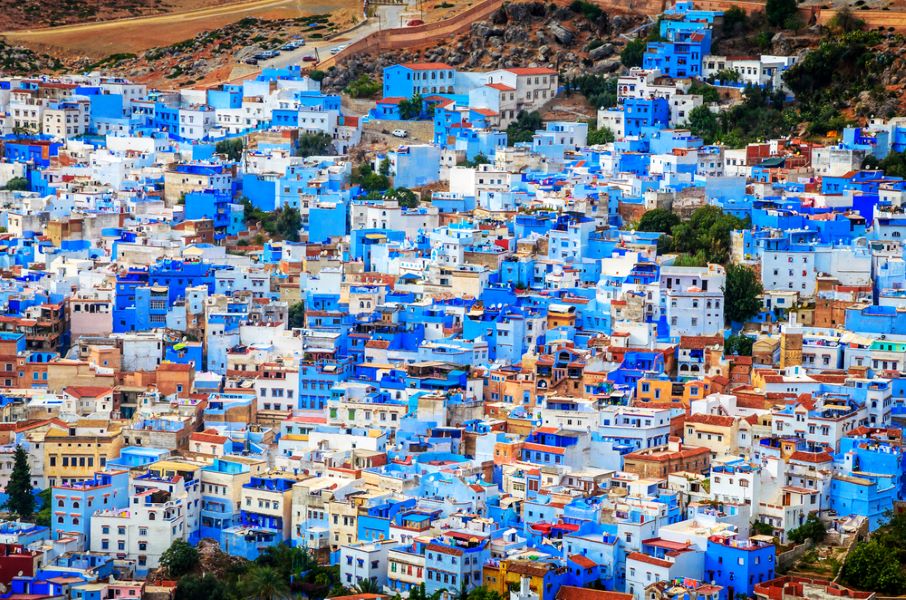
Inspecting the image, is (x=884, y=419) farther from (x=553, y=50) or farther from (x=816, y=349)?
(x=553, y=50)

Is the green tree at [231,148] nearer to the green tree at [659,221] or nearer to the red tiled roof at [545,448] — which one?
the green tree at [659,221]

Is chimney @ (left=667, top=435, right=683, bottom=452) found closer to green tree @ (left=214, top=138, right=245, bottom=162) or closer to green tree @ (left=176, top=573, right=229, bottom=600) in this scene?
green tree @ (left=176, top=573, right=229, bottom=600)

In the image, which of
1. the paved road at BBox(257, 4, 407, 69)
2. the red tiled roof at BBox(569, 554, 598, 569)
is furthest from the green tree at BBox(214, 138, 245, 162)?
the red tiled roof at BBox(569, 554, 598, 569)

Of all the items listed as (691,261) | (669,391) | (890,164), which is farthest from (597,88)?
(669,391)

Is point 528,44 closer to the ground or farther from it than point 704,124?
farther from it

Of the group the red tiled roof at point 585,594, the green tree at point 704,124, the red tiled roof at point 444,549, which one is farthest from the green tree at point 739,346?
the green tree at point 704,124

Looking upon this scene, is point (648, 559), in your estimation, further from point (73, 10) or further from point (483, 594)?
point (73, 10)
